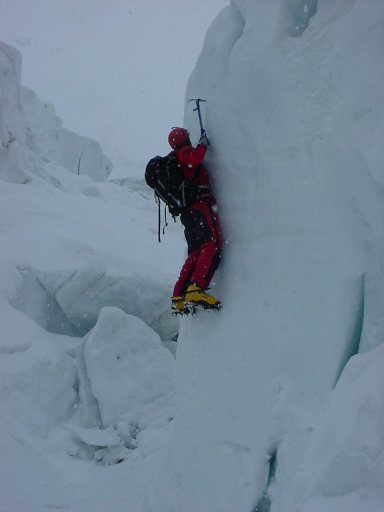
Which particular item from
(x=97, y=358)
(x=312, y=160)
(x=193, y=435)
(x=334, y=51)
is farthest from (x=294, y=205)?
(x=97, y=358)

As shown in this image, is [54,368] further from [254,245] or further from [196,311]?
[254,245]

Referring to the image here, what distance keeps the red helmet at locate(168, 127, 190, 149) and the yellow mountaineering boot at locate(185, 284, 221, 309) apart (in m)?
1.15

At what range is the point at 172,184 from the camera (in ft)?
14.0

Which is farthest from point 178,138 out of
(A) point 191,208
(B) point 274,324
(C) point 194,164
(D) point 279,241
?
(B) point 274,324

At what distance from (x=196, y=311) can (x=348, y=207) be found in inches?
63.5

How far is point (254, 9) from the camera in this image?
3.97m

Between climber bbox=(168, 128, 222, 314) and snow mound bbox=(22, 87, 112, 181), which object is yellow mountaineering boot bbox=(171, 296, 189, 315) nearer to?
climber bbox=(168, 128, 222, 314)

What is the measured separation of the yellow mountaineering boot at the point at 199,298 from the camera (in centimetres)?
395

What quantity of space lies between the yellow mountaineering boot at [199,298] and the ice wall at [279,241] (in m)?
0.15

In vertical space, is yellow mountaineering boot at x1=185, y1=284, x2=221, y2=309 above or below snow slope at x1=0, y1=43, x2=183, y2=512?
above

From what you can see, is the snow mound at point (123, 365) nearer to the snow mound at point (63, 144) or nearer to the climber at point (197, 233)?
the climber at point (197, 233)

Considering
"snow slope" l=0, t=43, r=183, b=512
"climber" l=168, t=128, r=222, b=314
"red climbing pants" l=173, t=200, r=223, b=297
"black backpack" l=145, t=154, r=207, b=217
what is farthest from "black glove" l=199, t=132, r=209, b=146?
"snow slope" l=0, t=43, r=183, b=512

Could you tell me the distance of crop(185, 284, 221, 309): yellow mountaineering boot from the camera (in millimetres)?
3947

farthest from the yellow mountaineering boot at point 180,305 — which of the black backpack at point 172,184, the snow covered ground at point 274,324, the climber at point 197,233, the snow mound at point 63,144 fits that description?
the snow mound at point 63,144
